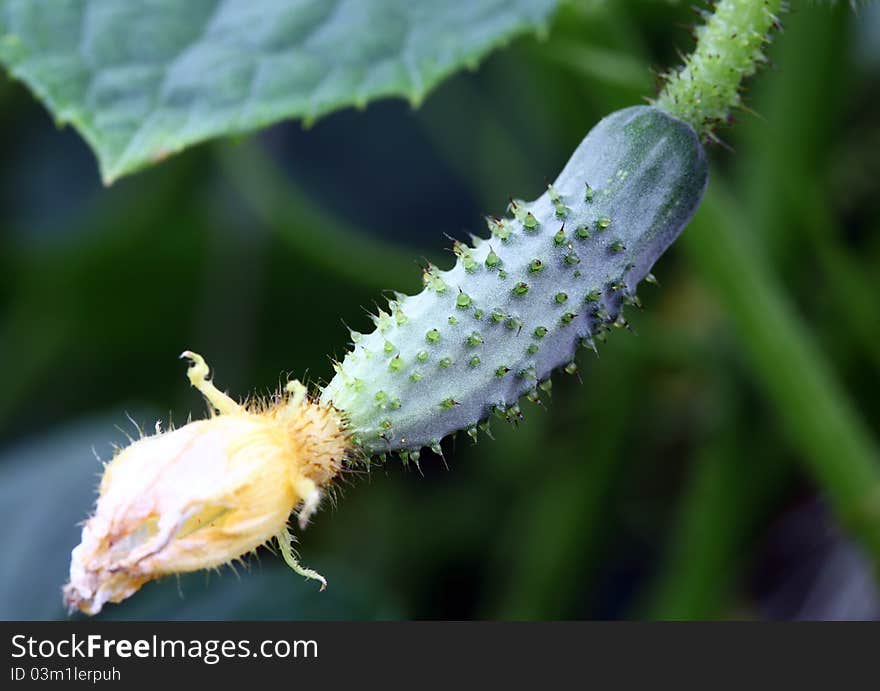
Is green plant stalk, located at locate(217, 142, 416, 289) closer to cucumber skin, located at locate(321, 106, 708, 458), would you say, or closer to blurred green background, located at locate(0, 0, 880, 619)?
blurred green background, located at locate(0, 0, 880, 619)

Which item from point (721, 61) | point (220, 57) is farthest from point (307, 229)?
point (721, 61)

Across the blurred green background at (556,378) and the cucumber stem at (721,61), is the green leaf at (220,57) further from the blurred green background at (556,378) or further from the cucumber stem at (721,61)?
the cucumber stem at (721,61)

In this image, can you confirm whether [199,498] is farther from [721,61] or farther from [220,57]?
[220,57]

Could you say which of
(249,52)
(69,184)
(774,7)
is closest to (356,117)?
(69,184)

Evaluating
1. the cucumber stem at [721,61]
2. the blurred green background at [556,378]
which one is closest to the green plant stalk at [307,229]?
the blurred green background at [556,378]

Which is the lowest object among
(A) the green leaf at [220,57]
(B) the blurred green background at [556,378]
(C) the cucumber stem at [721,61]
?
(B) the blurred green background at [556,378]

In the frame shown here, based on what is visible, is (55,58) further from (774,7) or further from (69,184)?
(69,184)

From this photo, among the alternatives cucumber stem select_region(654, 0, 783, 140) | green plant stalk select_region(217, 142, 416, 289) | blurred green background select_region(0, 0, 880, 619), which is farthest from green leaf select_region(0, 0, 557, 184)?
green plant stalk select_region(217, 142, 416, 289)
